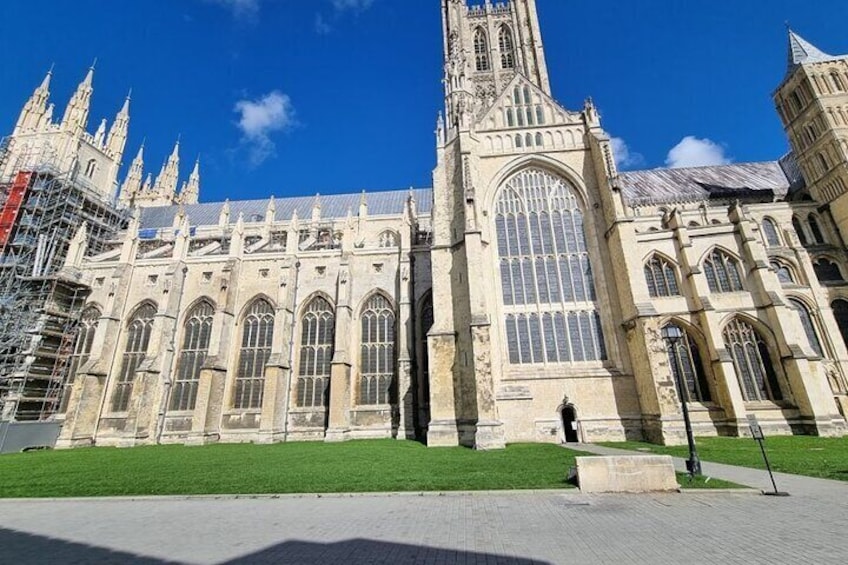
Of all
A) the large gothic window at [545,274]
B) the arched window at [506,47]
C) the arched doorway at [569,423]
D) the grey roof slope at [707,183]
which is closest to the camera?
the arched doorway at [569,423]

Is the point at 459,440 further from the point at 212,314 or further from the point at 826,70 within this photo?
the point at 826,70

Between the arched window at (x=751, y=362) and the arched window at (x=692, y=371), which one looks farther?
the arched window at (x=751, y=362)

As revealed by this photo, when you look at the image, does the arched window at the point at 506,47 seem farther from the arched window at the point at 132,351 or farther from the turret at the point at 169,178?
the turret at the point at 169,178

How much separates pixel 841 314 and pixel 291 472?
1284 inches

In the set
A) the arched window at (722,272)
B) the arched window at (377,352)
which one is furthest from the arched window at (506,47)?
the arched window at (377,352)

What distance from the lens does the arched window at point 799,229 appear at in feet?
89.2

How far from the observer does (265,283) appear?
81.0ft

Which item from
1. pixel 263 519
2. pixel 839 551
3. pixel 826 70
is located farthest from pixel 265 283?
pixel 826 70

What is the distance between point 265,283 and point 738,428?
85.4ft

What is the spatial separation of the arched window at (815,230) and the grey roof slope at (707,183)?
10.7 feet

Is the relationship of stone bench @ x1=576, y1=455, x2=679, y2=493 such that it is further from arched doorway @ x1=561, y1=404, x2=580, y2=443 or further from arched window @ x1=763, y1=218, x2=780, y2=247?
arched window @ x1=763, y1=218, x2=780, y2=247

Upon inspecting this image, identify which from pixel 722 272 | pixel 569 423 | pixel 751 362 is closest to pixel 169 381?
pixel 569 423

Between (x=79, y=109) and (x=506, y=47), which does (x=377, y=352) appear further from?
(x=79, y=109)

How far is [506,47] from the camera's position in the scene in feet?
107
